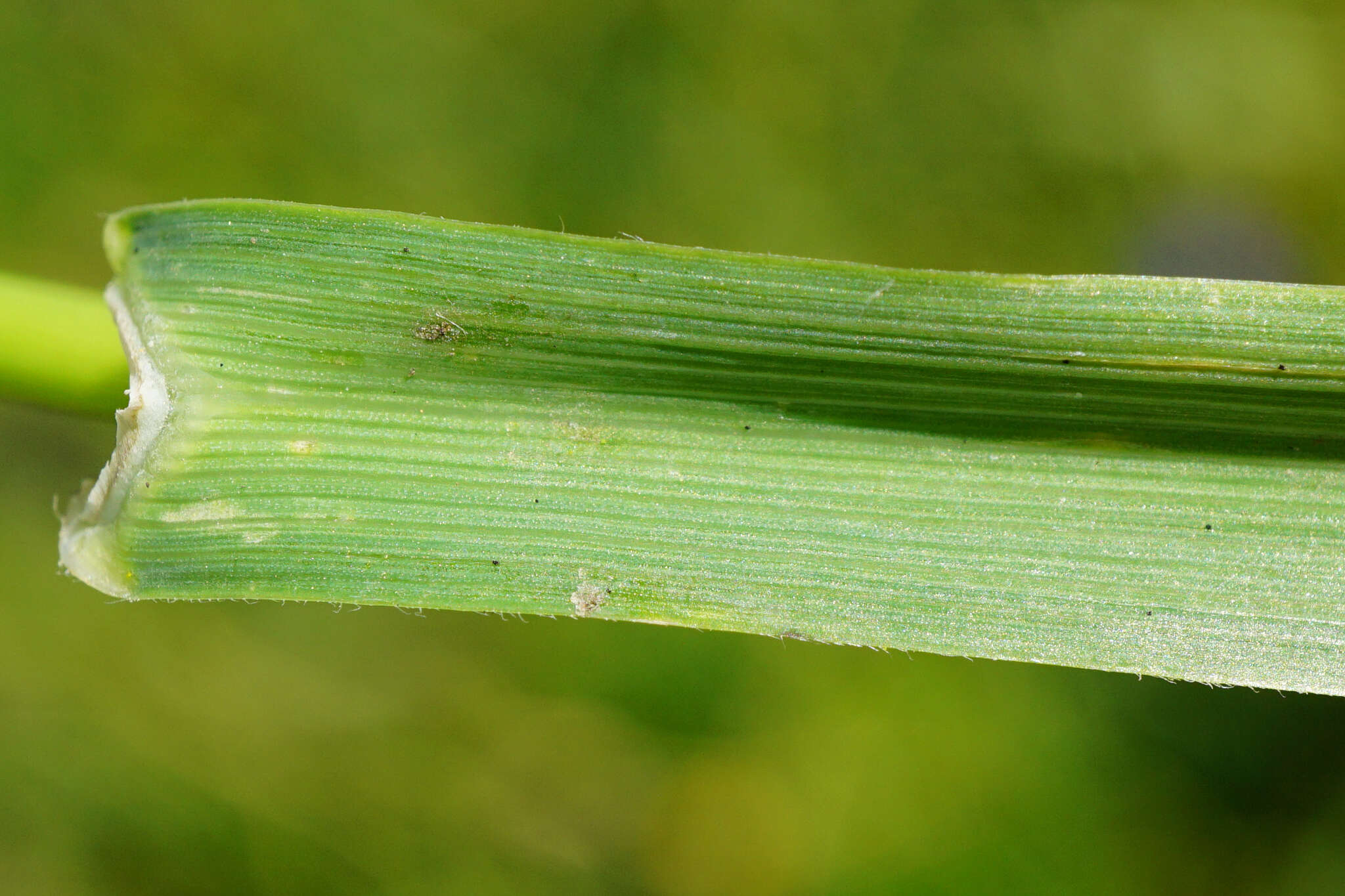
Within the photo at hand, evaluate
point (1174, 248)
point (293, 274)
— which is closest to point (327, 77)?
point (293, 274)

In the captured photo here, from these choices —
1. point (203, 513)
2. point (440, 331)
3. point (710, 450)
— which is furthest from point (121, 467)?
point (710, 450)

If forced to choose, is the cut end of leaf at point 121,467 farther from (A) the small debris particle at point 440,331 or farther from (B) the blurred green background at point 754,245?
(B) the blurred green background at point 754,245

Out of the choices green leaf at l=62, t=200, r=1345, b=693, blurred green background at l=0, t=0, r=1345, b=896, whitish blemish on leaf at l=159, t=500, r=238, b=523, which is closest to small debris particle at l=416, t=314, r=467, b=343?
green leaf at l=62, t=200, r=1345, b=693

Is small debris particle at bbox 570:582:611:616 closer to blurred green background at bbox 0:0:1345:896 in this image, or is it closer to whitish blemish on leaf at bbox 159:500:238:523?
whitish blemish on leaf at bbox 159:500:238:523

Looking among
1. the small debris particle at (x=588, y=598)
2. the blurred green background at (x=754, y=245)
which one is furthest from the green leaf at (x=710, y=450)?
the blurred green background at (x=754, y=245)

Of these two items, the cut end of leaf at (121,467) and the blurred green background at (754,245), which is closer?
the cut end of leaf at (121,467)

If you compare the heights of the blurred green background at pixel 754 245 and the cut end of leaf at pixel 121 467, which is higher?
the blurred green background at pixel 754 245

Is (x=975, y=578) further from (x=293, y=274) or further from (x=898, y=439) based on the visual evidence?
(x=293, y=274)

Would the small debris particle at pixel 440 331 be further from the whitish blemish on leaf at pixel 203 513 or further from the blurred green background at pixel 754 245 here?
the blurred green background at pixel 754 245
